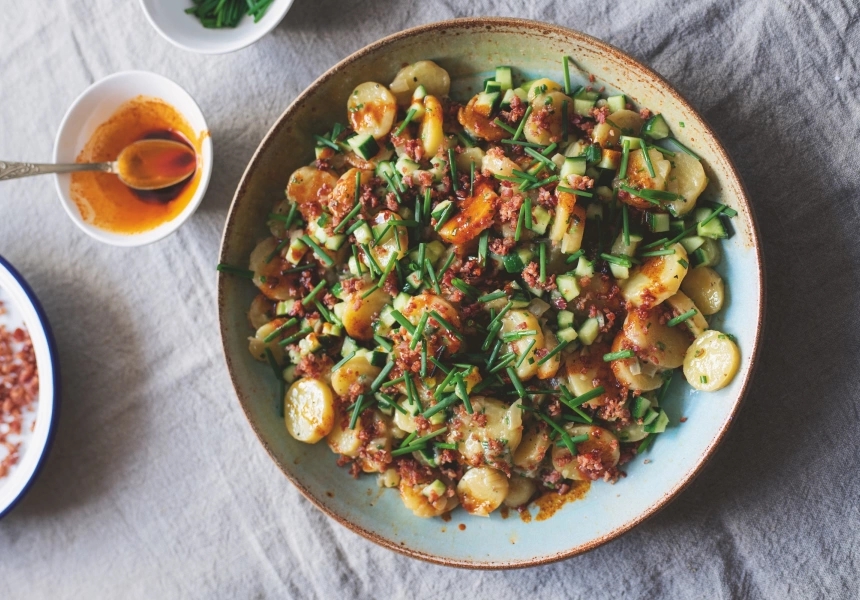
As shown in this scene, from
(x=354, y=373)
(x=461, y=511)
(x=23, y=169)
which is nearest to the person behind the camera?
(x=354, y=373)

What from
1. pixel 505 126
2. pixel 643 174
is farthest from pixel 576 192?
pixel 505 126

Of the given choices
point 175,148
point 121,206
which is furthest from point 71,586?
point 175,148

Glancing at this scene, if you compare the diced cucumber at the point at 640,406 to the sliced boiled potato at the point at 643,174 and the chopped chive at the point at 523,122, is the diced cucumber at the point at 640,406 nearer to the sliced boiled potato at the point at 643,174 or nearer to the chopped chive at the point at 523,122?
the sliced boiled potato at the point at 643,174

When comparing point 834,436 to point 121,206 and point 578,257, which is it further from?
point 121,206

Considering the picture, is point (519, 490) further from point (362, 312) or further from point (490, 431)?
point (362, 312)

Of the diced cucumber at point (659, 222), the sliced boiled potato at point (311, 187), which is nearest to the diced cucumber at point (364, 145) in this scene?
the sliced boiled potato at point (311, 187)

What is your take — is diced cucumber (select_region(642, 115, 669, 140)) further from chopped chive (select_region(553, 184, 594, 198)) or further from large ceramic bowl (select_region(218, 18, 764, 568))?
chopped chive (select_region(553, 184, 594, 198))

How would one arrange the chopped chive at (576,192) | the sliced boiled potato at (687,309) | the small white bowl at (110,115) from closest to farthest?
the chopped chive at (576,192), the sliced boiled potato at (687,309), the small white bowl at (110,115)
